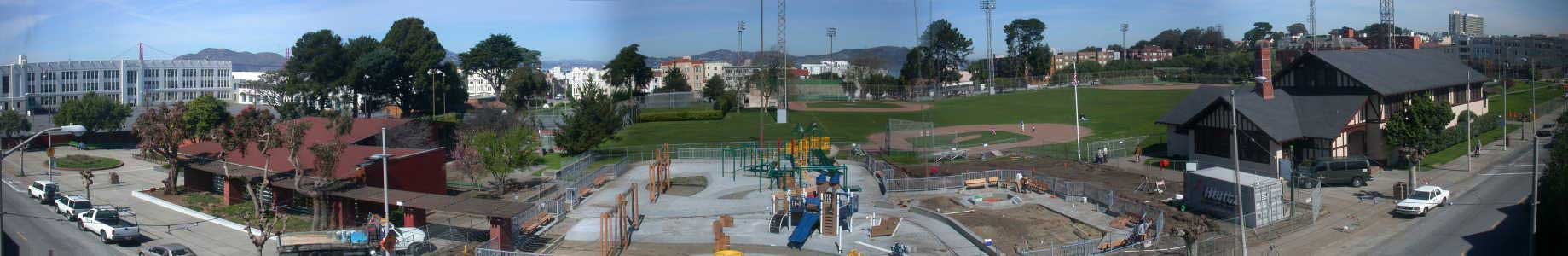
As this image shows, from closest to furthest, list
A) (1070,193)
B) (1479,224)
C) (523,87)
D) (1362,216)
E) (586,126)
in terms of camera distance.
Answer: (1479,224)
(1362,216)
(1070,193)
(586,126)
(523,87)

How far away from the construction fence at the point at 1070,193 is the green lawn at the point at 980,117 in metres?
11.1

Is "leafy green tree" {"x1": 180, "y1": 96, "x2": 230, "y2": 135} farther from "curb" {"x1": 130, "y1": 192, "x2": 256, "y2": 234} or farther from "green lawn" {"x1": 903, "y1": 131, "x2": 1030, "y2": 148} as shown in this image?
"green lawn" {"x1": 903, "y1": 131, "x2": 1030, "y2": 148}

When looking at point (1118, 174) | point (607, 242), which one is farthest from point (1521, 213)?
point (607, 242)

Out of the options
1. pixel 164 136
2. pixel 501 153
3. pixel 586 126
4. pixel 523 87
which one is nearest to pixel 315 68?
pixel 523 87

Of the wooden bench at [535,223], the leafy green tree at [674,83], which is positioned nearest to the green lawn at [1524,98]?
the wooden bench at [535,223]

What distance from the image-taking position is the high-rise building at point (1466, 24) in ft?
92.5

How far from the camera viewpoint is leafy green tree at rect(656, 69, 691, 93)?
6588 cm

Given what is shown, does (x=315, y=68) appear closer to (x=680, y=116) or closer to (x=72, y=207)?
(x=680, y=116)

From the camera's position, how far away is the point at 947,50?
205 feet

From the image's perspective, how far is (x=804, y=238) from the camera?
1753 cm

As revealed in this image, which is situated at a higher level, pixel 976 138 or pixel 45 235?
pixel 976 138

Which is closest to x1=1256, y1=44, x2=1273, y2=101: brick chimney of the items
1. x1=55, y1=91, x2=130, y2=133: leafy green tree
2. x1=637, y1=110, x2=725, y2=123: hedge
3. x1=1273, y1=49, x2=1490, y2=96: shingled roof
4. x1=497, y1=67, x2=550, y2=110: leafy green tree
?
x1=1273, y1=49, x2=1490, y2=96: shingled roof

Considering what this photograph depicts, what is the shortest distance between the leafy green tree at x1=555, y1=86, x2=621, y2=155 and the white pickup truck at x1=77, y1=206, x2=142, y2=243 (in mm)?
15708

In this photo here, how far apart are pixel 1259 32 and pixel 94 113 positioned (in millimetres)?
51056
